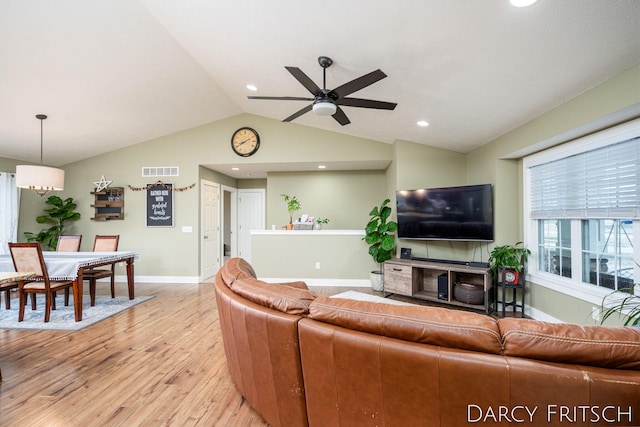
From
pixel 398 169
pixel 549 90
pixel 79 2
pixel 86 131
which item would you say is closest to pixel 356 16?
pixel 549 90

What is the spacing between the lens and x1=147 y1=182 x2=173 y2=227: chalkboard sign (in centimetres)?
557

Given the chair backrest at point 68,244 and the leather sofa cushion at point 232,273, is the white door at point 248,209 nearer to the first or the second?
the chair backrest at point 68,244

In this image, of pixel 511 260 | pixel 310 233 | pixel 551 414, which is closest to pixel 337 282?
pixel 310 233

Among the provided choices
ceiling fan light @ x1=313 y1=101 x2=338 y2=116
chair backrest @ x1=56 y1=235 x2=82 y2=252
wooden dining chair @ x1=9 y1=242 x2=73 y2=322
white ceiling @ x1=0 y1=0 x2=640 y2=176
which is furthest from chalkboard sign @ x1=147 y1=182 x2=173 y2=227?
ceiling fan light @ x1=313 y1=101 x2=338 y2=116

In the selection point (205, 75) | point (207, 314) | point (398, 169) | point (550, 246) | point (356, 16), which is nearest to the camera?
point (356, 16)

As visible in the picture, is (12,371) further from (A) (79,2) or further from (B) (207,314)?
(A) (79,2)

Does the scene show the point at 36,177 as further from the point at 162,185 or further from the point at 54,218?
the point at 54,218

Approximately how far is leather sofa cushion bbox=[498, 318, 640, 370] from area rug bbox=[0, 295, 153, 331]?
160 inches

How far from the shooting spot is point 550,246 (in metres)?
3.39

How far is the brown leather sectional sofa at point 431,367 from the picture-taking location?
3.11ft

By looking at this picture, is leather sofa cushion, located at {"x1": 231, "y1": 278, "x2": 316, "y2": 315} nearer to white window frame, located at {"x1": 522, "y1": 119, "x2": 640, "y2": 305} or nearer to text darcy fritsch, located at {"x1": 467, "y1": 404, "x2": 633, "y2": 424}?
text darcy fritsch, located at {"x1": 467, "y1": 404, "x2": 633, "y2": 424}

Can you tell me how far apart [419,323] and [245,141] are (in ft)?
16.3

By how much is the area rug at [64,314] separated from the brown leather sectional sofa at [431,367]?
122 inches

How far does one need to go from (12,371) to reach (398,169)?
4864mm
